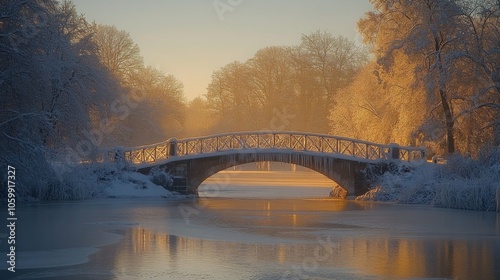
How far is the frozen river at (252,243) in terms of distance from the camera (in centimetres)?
1255

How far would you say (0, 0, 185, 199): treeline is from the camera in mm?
23828

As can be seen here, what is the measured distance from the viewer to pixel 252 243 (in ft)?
53.5

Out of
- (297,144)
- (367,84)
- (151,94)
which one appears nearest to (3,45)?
(297,144)

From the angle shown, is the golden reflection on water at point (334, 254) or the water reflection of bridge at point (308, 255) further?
the golden reflection on water at point (334, 254)

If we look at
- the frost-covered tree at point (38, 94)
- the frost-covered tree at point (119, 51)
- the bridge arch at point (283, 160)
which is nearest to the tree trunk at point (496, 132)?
the bridge arch at point (283, 160)

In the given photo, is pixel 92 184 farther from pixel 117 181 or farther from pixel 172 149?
pixel 172 149

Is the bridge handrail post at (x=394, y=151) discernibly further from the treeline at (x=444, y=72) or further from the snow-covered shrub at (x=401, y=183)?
the treeline at (x=444, y=72)

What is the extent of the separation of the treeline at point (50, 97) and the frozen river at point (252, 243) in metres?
2.16

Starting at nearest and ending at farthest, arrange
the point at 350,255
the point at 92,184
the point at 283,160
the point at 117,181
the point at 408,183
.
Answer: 1. the point at 350,255
2. the point at 92,184
3. the point at 408,183
4. the point at 117,181
5. the point at 283,160

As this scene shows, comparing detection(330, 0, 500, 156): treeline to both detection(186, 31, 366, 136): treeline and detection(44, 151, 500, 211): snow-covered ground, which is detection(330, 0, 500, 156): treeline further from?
detection(186, 31, 366, 136): treeline

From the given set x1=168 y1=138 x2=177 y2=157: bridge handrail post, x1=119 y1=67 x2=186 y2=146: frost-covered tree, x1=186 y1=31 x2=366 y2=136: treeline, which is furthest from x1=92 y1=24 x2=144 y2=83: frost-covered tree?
x1=168 y1=138 x2=177 y2=157: bridge handrail post

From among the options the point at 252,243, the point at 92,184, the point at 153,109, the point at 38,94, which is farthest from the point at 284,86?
the point at 252,243

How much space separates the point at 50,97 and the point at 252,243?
1582 cm

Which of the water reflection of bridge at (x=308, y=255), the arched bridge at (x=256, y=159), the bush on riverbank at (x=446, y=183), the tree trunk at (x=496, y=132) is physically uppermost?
the tree trunk at (x=496, y=132)
